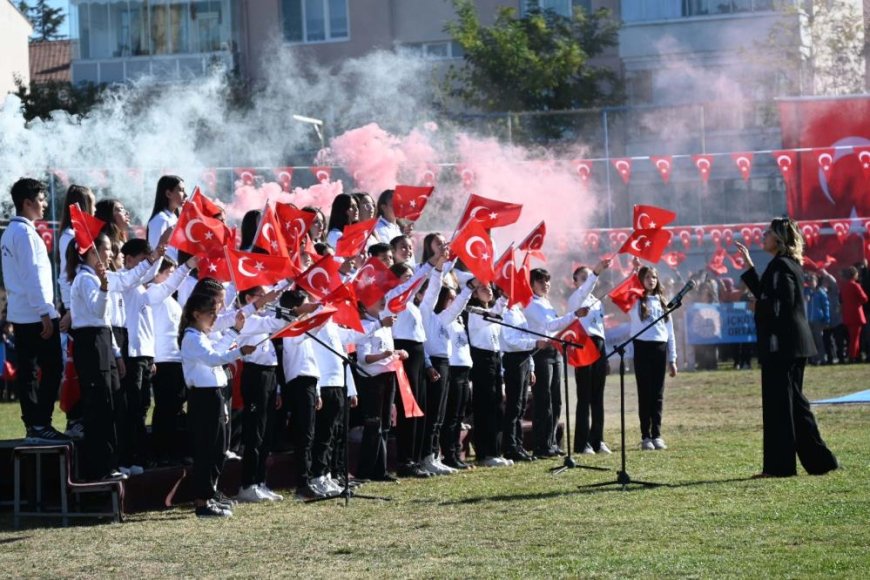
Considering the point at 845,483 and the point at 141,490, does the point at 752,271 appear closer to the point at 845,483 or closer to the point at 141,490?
the point at 845,483

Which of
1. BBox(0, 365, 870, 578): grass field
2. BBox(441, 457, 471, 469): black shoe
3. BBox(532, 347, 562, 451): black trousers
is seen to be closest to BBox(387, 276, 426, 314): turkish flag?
BBox(0, 365, 870, 578): grass field

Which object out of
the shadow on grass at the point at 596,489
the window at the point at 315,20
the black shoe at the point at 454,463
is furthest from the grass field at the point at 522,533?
the window at the point at 315,20

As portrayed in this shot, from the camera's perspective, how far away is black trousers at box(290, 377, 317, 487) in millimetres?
12453

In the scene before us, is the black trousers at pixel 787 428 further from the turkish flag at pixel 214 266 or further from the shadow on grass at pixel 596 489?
the turkish flag at pixel 214 266

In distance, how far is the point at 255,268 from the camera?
11.5 metres

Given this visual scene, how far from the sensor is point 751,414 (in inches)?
775

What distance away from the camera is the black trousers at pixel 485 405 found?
15.3m

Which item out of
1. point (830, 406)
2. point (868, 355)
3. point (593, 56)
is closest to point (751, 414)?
point (830, 406)

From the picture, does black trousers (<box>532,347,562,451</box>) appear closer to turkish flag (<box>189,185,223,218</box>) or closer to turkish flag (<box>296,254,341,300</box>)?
turkish flag (<box>189,185,223,218</box>)

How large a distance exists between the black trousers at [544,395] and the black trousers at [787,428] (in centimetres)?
353

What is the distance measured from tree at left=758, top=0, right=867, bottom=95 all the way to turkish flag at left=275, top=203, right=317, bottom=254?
2891 cm

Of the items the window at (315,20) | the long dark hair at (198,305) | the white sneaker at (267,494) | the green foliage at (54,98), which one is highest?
the window at (315,20)

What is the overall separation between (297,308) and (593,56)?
108ft

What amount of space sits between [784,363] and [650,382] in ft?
11.9
